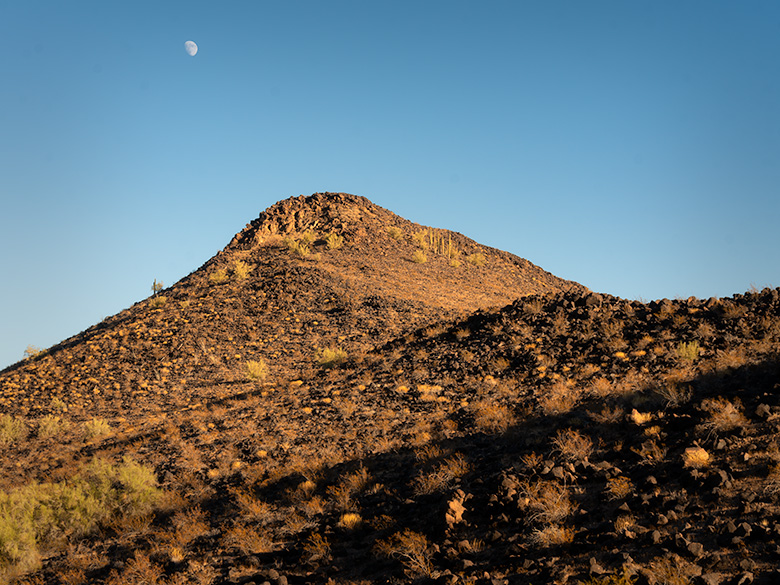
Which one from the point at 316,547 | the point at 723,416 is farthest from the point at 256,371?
the point at 723,416

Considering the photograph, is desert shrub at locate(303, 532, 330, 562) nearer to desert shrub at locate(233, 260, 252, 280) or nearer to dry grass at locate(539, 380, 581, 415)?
dry grass at locate(539, 380, 581, 415)

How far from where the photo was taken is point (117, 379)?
22.2 metres

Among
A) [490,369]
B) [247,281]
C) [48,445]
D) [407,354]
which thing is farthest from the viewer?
[247,281]

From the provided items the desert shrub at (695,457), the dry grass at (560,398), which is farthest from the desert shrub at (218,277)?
the desert shrub at (695,457)

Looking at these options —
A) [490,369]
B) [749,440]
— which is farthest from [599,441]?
[490,369]

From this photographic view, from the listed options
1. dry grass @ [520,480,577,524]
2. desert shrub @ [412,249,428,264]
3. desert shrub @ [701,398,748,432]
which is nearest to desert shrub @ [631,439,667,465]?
desert shrub @ [701,398,748,432]

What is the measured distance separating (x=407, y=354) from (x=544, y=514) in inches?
422

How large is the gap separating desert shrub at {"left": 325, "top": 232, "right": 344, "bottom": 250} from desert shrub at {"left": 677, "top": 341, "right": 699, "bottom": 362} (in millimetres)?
26466

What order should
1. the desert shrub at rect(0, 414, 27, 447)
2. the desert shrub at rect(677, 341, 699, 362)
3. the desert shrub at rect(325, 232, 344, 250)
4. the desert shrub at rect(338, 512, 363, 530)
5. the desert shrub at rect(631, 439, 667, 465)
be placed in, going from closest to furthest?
Answer: the desert shrub at rect(631, 439, 667, 465), the desert shrub at rect(338, 512, 363, 530), the desert shrub at rect(677, 341, 699, 362), the desert shrub at rect(0, 414, 27, 447), the desert shrub at rect(325, 232, 344, 250)

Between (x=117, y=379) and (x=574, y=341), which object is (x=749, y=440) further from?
(x=117, y=379)

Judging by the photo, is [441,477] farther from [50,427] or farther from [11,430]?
[11,430]

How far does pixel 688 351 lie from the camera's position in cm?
1201

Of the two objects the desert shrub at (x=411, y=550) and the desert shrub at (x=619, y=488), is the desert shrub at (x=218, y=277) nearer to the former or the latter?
the desert shrub at (x=411, y=550)

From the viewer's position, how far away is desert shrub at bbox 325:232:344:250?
36188mm
